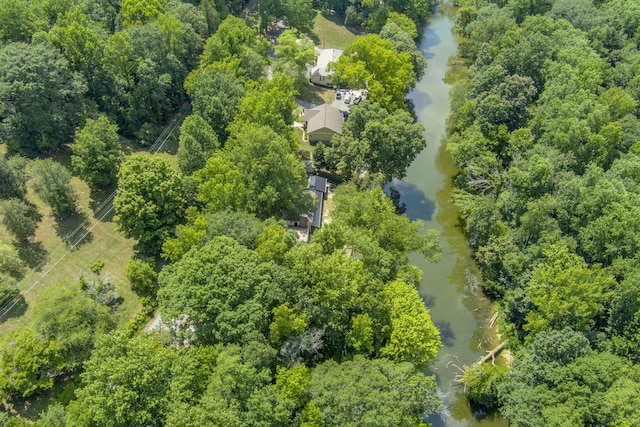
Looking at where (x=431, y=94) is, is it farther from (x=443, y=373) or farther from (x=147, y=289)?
(x=147, y=289)

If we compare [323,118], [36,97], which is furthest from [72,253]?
[323,118]

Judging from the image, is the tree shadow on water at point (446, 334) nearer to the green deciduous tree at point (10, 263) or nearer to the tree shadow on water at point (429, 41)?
the green deciduous tree at point (10, 263)

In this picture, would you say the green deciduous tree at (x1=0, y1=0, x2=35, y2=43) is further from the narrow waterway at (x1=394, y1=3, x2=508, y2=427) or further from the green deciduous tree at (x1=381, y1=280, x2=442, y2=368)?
the green deciduous tree at (x1=381, y1=280, x2=442, y2=368)

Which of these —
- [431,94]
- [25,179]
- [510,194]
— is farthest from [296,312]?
[431,94]

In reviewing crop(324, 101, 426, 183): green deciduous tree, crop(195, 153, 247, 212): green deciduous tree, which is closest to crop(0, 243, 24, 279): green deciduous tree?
crop(195, 153, 247, 212): green deciduous tree

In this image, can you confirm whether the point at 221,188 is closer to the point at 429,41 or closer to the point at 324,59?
the point at 324,59

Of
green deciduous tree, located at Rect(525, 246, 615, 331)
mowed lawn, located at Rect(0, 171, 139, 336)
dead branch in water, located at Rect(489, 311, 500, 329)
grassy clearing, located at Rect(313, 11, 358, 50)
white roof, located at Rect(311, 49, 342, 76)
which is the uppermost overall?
green deciduous tree, located at Rect(525, 246, 615, 331)
